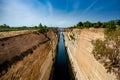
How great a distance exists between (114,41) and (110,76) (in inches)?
85.7

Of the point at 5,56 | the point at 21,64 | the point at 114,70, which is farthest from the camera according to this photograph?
the point at 21,64

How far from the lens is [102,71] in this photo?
9.42m

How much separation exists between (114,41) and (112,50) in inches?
22.9

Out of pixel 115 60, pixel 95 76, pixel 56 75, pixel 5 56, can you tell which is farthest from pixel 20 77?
pixel 56 75

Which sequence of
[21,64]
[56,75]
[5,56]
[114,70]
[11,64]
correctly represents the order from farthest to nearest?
[56,75], [21,64], [5,56], [11,64], [114,70]

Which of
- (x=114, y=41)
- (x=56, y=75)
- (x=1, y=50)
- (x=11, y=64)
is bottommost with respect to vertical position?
(x=56, y=75)

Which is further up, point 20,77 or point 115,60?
point 115,60

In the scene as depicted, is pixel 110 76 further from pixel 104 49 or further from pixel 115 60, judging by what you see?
pixel 104 49

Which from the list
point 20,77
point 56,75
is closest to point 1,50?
point 20,77

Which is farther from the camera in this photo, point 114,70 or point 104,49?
point 104,49

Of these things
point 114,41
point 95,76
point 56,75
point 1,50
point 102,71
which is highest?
point 114,41

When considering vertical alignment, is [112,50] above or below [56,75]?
above

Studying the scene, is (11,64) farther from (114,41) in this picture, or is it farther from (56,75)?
(56,75)

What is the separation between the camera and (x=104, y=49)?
29.8 feet
